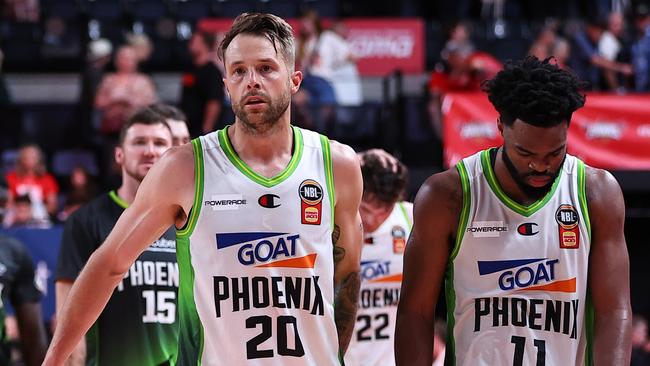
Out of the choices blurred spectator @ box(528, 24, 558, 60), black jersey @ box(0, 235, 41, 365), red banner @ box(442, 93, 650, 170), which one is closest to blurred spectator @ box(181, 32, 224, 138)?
red banner @ box(442, 93, 650, 170)

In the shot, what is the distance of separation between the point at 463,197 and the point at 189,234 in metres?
1.08

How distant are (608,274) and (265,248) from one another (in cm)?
133

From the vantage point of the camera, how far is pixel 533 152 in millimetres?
4348

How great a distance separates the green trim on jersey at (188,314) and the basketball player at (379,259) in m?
1.78

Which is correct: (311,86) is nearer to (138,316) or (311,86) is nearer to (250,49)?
(138,316)

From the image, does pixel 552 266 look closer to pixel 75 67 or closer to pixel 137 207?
pixel 137 207

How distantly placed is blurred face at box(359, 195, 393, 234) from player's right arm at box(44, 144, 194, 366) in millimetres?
1968

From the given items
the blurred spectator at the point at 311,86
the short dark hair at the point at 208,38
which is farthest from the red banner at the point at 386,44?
the short dark hair at the point at 208,38

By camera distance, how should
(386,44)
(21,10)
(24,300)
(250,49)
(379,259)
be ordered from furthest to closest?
(21,10)
(386,44)
(379,259)
(24,300)
(250,49)

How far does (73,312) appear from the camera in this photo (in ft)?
14.6

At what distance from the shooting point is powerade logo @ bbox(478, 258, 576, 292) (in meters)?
4.48

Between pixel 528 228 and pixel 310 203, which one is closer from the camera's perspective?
pixel 310 203

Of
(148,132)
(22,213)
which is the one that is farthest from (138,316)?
(22,213)

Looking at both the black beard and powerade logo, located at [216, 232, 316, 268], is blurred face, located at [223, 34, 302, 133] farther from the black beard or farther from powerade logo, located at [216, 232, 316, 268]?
the black beard
